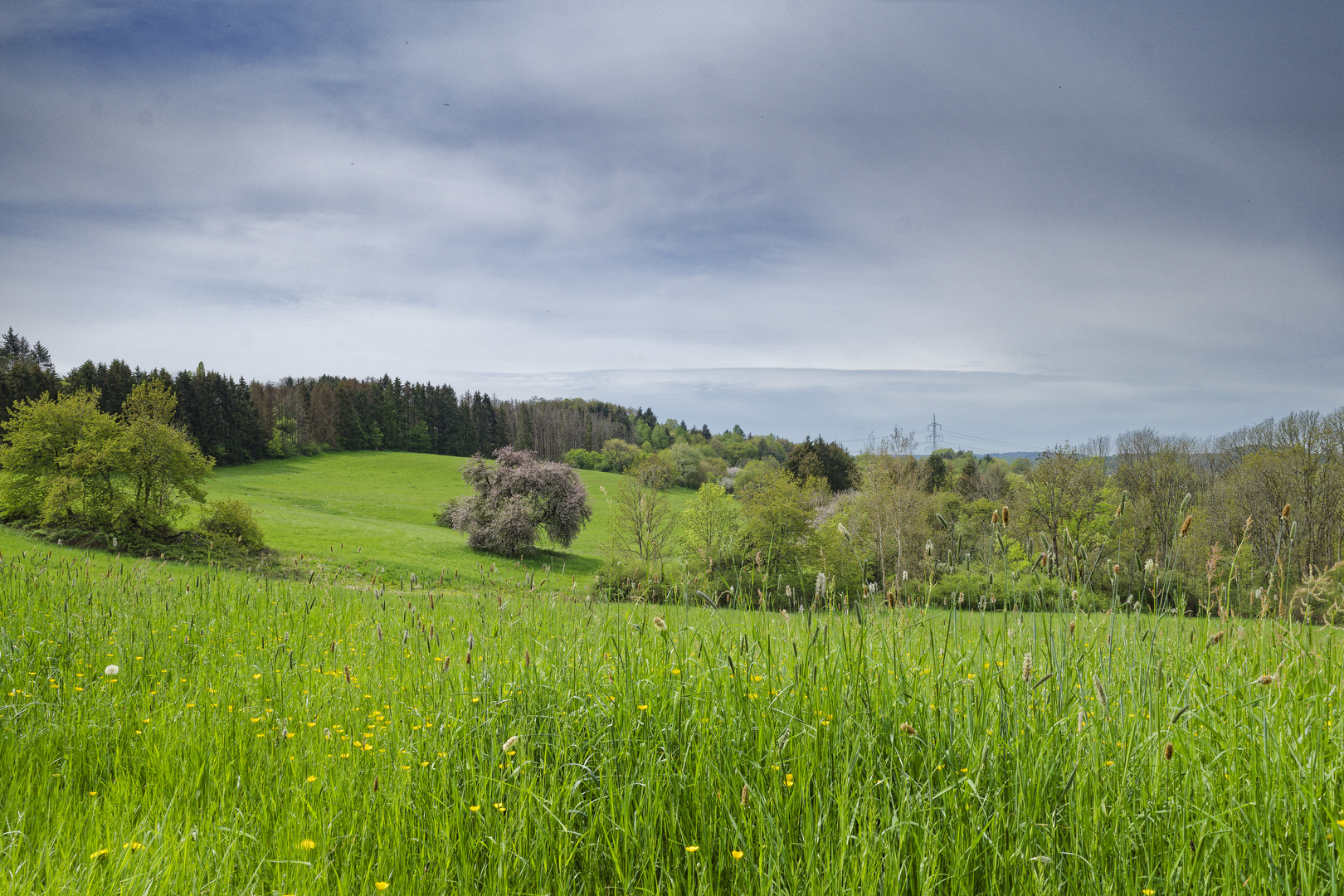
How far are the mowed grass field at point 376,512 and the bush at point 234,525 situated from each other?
159 centimetres

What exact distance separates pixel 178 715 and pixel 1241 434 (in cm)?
5547

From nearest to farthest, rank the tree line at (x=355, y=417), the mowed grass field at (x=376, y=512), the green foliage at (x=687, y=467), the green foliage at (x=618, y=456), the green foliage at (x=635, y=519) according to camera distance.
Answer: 1. the mowed grass field at (x=376, y=512)
2. the green foliage at (x=635, y=519)
3. the tree line at (x=355, y=417)
4. the green foliage at (x=687, y=467)
5. the green foliage at (x=618, y=456)

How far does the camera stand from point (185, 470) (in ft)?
92.6

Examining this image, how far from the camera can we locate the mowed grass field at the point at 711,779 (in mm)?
2197

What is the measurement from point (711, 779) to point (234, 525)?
32.9 metres

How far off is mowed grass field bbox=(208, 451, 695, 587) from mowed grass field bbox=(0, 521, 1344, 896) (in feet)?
32.8

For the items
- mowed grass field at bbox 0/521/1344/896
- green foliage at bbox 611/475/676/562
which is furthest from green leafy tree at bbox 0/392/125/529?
mowed grass field at bbox 0/521/1344/896

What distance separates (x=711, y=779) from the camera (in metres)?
2.61

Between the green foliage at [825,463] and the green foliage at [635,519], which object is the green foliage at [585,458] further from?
the green foliage at [635,519]

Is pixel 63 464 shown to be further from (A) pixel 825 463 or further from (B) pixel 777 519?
(A) pixel 825 463

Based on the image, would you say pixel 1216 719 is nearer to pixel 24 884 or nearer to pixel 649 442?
pixel 24 884

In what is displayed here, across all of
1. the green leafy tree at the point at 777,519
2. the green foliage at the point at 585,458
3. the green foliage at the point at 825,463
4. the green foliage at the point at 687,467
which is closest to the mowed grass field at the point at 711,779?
the green leafy tree at the point at 777,519

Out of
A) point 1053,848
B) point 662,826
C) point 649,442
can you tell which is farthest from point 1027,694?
point 649,442

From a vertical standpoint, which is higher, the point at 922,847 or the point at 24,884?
the point at 922,847
